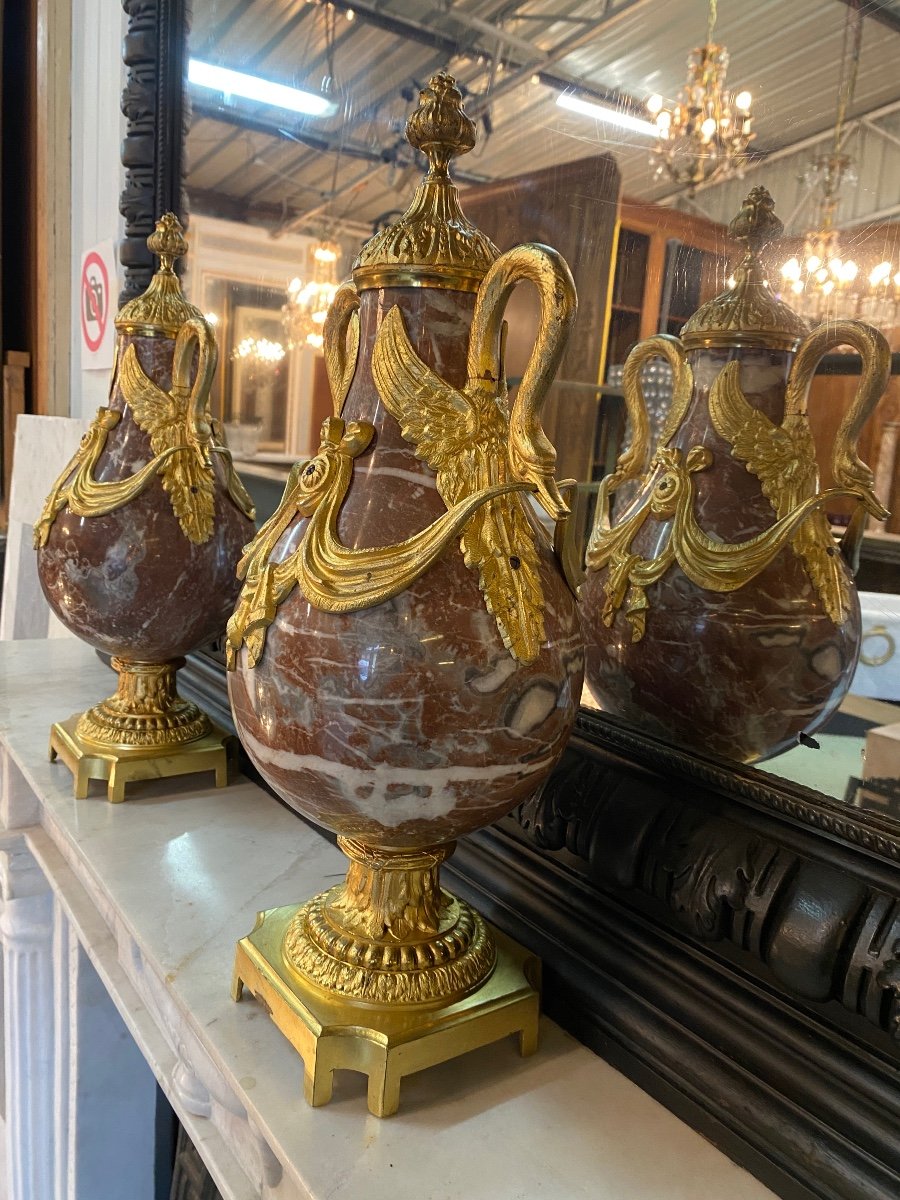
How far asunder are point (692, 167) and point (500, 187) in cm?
22

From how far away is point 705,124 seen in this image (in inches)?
24.9

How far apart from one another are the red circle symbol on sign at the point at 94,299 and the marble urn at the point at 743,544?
4.57 ft

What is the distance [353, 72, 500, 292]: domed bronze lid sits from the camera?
20.2 inches

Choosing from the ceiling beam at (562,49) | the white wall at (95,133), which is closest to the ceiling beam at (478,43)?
the ceiling beam at (562,49)

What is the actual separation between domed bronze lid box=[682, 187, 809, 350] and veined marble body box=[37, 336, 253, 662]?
19.3 inches

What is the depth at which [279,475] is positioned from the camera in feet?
4.04

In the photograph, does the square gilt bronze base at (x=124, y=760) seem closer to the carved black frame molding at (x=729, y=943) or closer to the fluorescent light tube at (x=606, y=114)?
the carved black frame molding at (x=729, y=943)

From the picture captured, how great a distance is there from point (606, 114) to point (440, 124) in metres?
0.24

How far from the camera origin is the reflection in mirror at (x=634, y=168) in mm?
546

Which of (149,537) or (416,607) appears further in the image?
(149,537)

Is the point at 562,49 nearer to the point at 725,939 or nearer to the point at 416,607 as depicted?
the point at 416,607

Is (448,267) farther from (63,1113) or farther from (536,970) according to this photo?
(63,1113)

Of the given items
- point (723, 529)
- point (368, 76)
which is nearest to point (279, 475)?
point (368, 76)

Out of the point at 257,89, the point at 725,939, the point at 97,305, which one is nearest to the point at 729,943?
the point at 725,939
